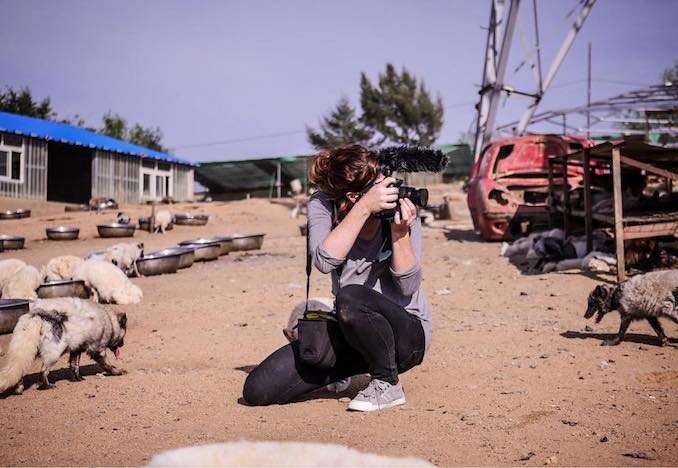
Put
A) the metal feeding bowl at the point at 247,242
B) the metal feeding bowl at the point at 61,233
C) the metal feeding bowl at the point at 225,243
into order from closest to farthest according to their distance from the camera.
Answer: the metal feeding bowl at the point at 225,243
the metal feeding bowl at the point at 247,242
the metal feeding bowl at the point at 61,233

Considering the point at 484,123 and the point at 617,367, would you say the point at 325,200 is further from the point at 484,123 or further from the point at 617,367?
the point at 484,123

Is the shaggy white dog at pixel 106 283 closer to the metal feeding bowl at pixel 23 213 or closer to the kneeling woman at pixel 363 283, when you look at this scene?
the kneeling woman at pixel 363 283

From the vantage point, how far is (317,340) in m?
3.26

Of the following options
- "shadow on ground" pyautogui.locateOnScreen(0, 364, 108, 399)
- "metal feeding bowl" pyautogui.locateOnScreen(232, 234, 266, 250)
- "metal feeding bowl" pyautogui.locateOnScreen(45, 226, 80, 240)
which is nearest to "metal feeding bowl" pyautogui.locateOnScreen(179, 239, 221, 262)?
"metal feeding bowl" pyautogui.locateOnScreen(232, 234, 266, 250)

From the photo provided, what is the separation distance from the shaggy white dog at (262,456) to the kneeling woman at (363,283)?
1.55m

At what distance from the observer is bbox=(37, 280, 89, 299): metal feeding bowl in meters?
6.50

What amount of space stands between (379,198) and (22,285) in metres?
5.07

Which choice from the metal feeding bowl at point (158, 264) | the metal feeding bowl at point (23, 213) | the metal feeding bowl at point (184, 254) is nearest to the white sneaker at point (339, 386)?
the metal feeding bowl at point (158, 264)

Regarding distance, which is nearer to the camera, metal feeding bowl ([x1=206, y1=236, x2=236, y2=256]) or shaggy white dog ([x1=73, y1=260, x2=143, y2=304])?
shaggy white dog ([x1=73, y1=260, x2=143, y2=304])

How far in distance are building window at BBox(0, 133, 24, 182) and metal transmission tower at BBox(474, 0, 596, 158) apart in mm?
16270

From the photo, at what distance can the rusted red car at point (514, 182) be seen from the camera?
10281mm

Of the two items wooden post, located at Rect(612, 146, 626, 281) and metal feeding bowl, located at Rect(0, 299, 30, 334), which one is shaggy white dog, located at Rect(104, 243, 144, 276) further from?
wooden post, located at Rect(612, 146, 626, 281)

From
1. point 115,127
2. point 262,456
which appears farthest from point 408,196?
point 115,127

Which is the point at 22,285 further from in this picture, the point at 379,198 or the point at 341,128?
the point at 341,128
